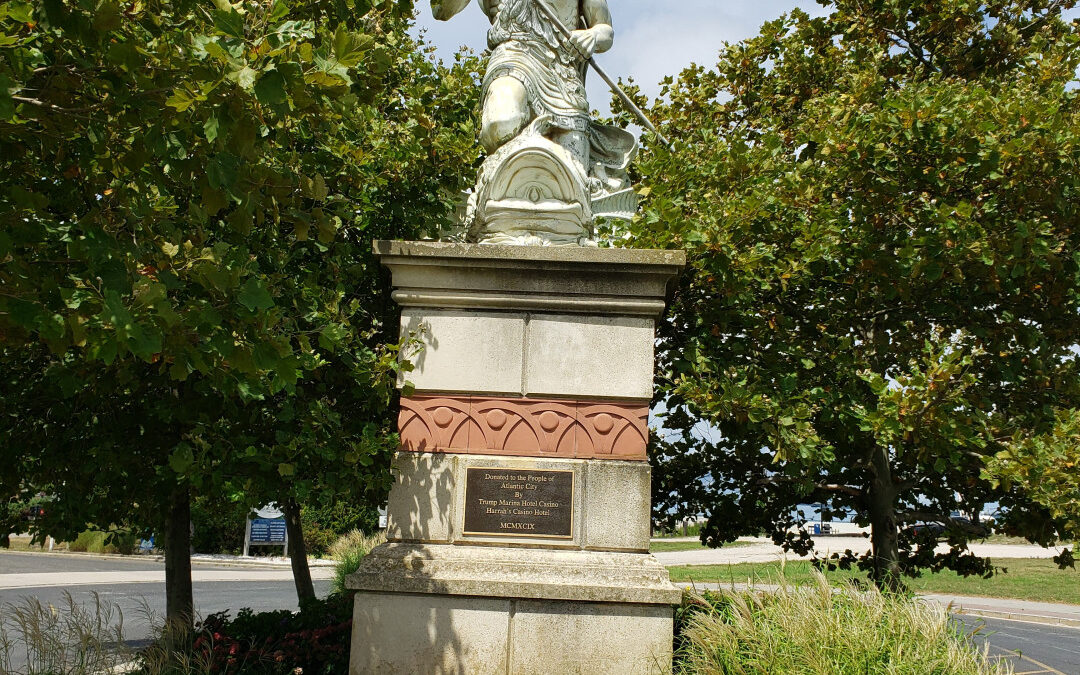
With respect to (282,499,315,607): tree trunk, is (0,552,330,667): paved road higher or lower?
lower

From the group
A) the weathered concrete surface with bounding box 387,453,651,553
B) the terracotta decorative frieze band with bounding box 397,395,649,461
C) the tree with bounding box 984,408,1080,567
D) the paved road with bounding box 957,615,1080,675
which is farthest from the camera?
the paved road with bounding box 957,615,1080,675

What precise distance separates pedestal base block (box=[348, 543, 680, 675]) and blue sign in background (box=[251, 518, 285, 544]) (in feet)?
82.8

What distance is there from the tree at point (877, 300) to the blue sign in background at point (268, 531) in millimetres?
22606

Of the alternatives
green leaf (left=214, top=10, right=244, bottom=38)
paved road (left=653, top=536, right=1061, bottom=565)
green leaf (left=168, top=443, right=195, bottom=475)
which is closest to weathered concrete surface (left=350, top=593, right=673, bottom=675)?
green leaf (left=168, top=443, right=195, bottom=475)

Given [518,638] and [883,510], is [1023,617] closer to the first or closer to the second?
[883,510]

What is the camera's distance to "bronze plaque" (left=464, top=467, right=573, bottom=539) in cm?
562

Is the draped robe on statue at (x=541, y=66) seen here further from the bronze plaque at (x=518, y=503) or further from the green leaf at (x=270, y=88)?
the green leaf at (x=270, y=88)

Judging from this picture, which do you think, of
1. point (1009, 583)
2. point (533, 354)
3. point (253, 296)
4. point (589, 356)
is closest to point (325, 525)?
point (1009, 583)

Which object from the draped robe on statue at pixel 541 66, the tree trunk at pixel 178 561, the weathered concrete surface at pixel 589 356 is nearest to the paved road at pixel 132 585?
the tree trunk at pixel 178 561

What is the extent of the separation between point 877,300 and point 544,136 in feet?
12.9

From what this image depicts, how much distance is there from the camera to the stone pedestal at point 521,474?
17.5 ft

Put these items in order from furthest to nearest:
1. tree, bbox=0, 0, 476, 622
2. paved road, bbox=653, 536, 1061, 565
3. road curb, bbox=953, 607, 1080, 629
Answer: paved road, bbox=653, 536, 1061, 565 → road curb, bbox=953, 607, 1080, 629 → tree, bbox=0, 0, 476, 622

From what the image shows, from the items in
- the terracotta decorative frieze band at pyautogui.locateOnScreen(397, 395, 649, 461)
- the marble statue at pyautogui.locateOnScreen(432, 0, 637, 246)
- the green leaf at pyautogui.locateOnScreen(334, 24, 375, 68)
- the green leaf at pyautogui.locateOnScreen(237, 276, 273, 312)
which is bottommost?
the terracotta decorative frieze band at pyautogui.locateOnScreen(397, 395, 649, 461)

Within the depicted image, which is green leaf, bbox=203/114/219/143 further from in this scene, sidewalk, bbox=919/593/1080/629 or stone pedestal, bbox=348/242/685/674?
sidewalk, bbox=919/593/1080/629
